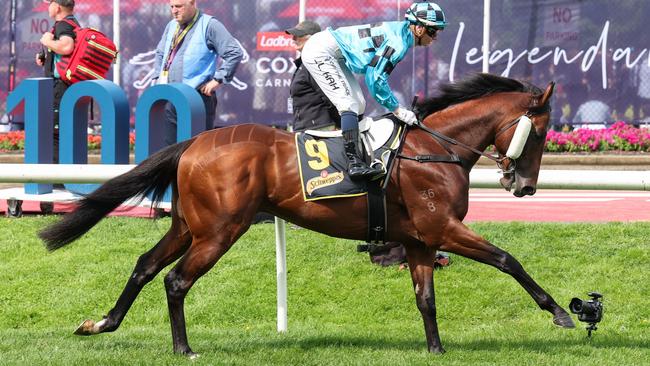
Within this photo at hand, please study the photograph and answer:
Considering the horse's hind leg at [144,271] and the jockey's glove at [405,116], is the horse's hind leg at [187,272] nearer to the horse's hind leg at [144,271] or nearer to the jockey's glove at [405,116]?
the horse's hind leg at [144,271]

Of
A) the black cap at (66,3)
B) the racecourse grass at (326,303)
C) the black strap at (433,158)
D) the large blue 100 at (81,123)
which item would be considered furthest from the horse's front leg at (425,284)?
the black cap at (66,3)

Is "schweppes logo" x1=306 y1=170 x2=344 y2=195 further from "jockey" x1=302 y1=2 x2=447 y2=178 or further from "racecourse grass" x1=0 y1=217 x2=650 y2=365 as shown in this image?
"racecourse grass" x1=0 y1=217 x2=650 y2=365

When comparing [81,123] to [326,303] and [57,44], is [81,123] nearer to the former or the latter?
[57,44]

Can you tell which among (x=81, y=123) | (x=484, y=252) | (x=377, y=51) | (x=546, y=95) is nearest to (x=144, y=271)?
(x=377, y=51)

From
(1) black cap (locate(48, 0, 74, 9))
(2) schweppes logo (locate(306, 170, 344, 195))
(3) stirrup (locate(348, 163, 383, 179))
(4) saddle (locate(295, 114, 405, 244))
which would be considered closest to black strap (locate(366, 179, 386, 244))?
(4) saddle (locate(295, 114, 405, 244))

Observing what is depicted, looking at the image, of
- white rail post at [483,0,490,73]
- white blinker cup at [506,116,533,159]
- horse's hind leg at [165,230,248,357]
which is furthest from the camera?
white rail post at [483,0,490,73]

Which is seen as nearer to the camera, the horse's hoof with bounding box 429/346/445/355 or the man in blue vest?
the horse's hoof with bounding box 429/346/445/355

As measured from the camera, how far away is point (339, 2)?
16.6 metres

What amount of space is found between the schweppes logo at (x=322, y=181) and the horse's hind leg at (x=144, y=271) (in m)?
0.85

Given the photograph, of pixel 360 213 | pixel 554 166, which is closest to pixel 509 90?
pixel 360 213

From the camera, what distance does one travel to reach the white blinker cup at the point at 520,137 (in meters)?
6.91

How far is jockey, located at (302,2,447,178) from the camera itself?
6.75 meters

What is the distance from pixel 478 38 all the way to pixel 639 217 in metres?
5.62

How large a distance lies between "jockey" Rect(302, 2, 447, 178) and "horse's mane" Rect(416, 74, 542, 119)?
299 millimetres
